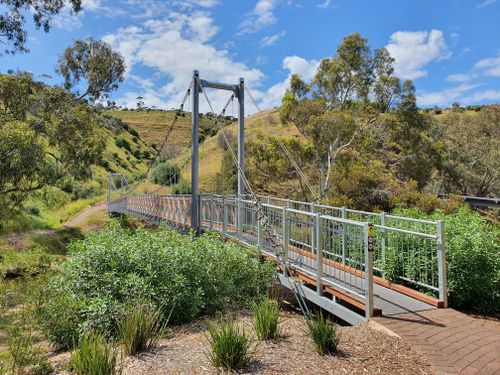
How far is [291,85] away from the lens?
21.8 metres

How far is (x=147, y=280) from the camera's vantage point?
5.27 m

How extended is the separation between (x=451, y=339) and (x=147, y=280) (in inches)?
137

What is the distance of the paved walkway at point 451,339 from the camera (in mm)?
3413

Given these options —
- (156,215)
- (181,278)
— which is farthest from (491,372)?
(156,215)

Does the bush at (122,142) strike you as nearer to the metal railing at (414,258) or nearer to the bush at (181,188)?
the bush at (181,188)

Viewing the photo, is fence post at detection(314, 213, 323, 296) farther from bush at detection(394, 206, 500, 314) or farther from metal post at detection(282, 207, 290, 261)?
bush at detection(394, 206, 500, 314)

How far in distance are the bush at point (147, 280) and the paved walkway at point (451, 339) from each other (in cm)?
240

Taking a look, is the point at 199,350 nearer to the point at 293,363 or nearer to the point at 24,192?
the point at 293,363

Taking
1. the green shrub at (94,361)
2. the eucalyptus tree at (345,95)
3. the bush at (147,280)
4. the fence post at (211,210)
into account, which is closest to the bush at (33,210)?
the eucalyptus tree at (345,95)

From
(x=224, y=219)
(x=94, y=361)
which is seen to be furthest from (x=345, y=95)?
(x=94, y=361)

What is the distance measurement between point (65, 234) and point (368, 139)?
54.0 feet

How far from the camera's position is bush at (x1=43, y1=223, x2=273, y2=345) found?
4895 mm

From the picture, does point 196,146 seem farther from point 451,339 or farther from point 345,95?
point 345,95

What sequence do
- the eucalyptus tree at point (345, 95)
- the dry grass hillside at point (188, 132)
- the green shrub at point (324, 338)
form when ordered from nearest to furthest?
the green shrub at point (324, 338) < the eucalyptus tree at point (345, 95) < the dry grass hillside at point (188, 132)
